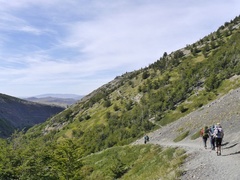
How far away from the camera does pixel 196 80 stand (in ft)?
270

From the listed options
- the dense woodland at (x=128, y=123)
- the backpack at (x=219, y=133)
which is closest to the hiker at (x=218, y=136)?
the backpack at (x=219, y=133)

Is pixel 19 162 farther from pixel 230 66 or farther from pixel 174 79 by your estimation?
pixel 174 79

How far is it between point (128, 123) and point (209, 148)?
207 feet

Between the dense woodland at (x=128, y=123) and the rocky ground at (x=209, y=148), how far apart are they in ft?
5.35

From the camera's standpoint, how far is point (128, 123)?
91312 mm

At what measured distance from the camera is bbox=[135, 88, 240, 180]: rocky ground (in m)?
18.9

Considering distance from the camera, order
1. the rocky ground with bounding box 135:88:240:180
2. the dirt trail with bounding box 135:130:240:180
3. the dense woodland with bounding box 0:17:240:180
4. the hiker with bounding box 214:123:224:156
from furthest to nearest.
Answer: the dense woodland with bounding box 0:17:240:180, the hiker with bounding box 214:123:224:156, the rocky ground with bounding box 135:88:240:180, the dirt trail with bounding box 135:130:240:180

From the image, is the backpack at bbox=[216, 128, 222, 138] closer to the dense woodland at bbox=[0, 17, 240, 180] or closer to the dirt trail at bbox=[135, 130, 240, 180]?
the dirt trail at bbox=[135, 130, 240, 180]

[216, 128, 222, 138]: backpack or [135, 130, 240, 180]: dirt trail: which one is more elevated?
[216, 128, 222, 138]: backpack

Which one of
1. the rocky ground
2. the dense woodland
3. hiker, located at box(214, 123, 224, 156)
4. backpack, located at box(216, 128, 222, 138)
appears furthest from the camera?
the dense woodland

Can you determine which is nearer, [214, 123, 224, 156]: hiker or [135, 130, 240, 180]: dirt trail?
[135, 130, 240, 180]: dirt trail

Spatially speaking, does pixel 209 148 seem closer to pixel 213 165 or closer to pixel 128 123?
pixel 213 165

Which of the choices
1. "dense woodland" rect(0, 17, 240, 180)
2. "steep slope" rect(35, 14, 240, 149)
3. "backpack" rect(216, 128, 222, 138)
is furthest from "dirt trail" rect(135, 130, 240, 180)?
"steep slope" rect(35, 14, 240, 149)

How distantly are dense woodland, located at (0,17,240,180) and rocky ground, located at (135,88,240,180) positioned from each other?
1.63 metres
